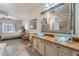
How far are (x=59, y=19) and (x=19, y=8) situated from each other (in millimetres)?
725

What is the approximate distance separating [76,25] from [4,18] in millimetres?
1235

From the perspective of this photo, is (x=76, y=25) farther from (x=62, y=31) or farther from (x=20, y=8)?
(x=20, y=8)

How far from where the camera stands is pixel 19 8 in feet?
5.74

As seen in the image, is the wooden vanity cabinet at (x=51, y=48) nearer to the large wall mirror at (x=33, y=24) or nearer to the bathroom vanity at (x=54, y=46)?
the bathroom vanity at (x=54, y=46)

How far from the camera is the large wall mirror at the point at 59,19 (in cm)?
181

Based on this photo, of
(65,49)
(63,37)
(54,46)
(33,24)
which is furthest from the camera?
(33,24)

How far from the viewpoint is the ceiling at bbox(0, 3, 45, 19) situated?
1.64 metres

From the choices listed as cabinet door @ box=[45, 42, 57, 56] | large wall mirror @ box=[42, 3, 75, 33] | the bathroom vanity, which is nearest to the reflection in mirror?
large wall mirror @ box=[42, 3, 75, 33]

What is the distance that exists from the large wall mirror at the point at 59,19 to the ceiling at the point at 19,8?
267mm

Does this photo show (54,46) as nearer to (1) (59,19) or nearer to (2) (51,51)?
(2) (51,51)

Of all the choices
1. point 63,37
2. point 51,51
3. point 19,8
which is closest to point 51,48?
point 51,51

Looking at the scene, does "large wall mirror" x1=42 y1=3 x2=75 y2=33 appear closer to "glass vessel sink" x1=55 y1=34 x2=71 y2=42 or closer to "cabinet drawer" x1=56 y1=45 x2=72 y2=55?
"glass vessel sink" x1=55 y1=34 x2=71 y2=42

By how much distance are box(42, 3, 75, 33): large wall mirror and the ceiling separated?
0.27 meters

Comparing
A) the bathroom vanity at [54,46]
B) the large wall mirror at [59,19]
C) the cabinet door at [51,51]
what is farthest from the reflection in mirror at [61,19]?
the cabinet door at [51,51]
